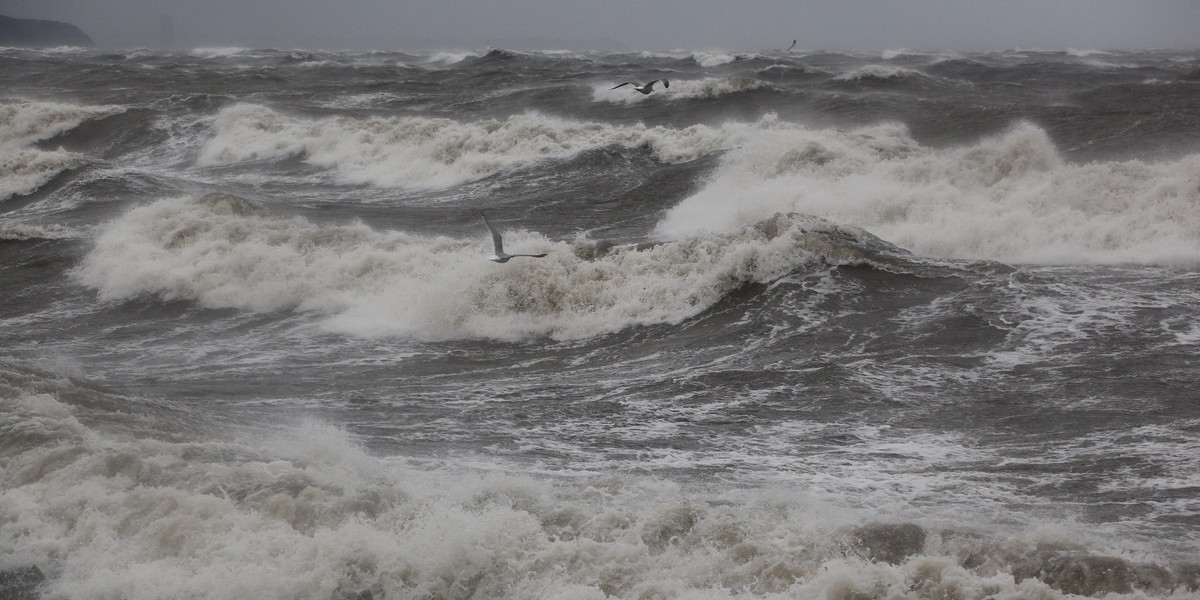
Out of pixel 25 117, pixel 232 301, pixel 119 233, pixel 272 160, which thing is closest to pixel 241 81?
pixel 25 117

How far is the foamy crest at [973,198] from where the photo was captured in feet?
44.7

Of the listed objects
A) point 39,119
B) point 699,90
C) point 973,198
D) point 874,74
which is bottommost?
point 973,198

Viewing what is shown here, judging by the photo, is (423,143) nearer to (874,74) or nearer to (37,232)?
(37,232)

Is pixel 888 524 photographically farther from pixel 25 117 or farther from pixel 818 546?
pixel 25 117

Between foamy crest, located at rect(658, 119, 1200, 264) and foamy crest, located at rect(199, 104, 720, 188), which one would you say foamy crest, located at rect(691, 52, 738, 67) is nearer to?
foamy crest, located at rect(199, 104, 720, 188)

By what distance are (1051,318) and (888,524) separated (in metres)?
5.08

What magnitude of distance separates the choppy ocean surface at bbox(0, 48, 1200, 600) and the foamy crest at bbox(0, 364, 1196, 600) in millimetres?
21

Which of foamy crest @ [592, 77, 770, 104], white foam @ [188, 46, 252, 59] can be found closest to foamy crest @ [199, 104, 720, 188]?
foamy crest @ [592, 77, 770, 104]

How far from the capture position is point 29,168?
19438 millimetres

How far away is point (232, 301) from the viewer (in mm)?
12375

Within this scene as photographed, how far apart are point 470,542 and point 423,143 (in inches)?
742

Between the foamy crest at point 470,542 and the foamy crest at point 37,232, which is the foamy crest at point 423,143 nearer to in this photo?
the foamy crest at point 37,232

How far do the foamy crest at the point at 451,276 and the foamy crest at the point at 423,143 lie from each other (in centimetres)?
714

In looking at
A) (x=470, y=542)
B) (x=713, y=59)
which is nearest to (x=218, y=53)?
(x=713, y=59)
